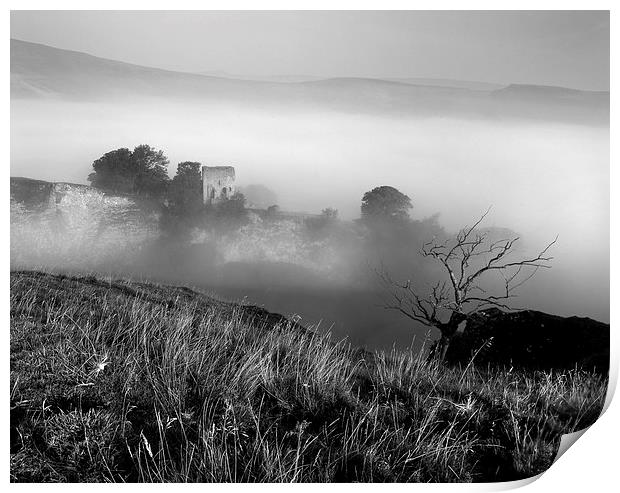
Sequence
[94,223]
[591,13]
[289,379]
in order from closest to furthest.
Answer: [289,379] → [591,13] → [94,223]

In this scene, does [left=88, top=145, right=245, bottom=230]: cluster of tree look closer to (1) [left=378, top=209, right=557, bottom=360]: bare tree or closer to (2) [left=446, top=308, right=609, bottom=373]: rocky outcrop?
(1) [left=378, top=209, right=557, bottom=360]: bare tree

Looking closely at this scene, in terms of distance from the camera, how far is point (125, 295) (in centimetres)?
500

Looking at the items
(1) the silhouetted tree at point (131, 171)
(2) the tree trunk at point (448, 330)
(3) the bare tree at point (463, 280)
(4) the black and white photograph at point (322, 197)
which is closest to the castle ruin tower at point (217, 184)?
(4) the black and white photograph at point (322, 197)

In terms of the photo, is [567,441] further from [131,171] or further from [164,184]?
[131,171]

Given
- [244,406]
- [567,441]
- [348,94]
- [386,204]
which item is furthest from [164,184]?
[567,441]

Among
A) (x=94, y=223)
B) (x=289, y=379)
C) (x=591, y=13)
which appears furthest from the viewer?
(x=94, y=223)

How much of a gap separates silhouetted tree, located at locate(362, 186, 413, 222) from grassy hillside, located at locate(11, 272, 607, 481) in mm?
964

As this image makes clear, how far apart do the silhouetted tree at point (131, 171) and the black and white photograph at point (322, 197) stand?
0.05 feet

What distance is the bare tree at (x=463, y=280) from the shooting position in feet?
15.7

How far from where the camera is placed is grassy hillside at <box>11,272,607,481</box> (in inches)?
140

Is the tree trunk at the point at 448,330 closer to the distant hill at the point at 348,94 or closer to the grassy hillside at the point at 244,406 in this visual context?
the grassy hillside at the point at 244,406
